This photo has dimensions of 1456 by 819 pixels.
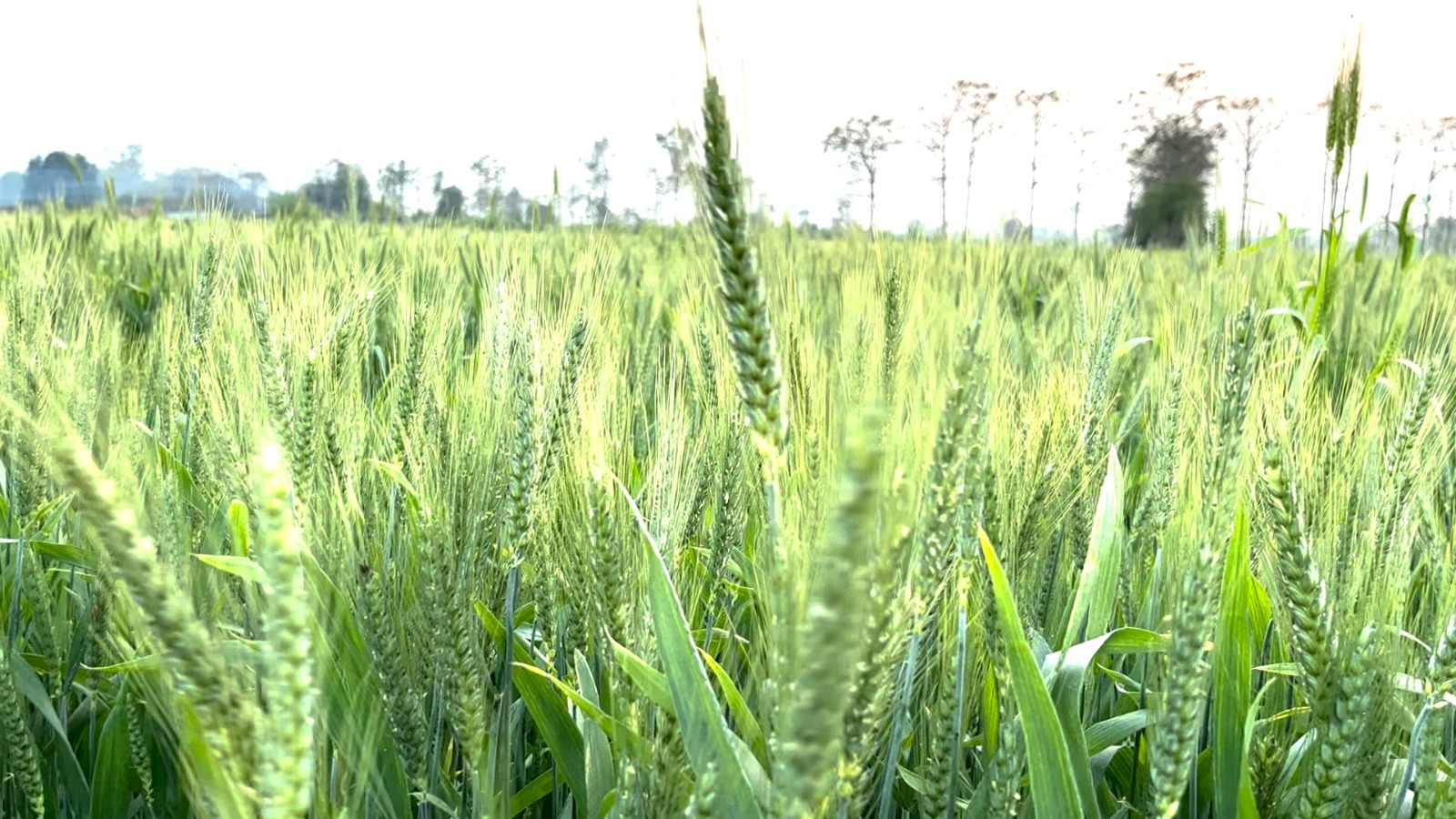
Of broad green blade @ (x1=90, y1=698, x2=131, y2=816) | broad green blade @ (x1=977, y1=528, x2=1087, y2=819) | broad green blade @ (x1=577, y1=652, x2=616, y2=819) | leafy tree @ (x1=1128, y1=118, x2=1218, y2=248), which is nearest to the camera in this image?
broad green blade @ (x1=977, y1=528, x2=1087, y2=819)

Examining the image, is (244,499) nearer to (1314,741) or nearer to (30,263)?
(1314,741)

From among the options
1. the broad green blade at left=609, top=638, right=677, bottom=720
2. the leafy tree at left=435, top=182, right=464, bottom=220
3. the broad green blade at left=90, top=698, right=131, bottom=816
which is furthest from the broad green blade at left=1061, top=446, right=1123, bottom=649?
the leafy tree at left=435, top=182, right=464, bottom=220

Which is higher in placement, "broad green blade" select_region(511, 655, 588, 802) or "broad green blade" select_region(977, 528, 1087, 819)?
"broad green blade" select_region(977, 528, 1087, 819)

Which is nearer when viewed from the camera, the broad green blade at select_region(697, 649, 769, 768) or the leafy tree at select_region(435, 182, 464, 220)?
the broad green blade at select_region(697, 649, 769, 768)

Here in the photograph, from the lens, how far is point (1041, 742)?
0.62 meters

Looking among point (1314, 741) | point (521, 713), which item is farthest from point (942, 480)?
point (521, 713)

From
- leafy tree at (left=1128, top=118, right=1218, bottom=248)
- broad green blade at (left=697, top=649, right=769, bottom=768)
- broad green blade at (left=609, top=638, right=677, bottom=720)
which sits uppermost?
leafy tree at (left=1128, top=118, right=1218, bottom=248)

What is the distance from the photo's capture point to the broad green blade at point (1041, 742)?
24.4 inches

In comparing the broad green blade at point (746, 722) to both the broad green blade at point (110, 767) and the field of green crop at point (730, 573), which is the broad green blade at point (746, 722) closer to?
the field of green crop at point (730, 573)

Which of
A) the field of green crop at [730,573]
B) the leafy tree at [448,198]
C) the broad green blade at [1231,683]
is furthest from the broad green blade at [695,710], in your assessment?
the leafy tree at [448,198]

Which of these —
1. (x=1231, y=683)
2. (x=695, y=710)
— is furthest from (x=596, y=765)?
(x=1231, y=683)

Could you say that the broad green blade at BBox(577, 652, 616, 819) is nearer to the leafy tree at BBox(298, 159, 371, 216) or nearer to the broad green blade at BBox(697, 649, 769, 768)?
the broad green blade at BBox(697, 649, 769, 768)

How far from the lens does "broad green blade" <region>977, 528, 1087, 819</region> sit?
2.03ft

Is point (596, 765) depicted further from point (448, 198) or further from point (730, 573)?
point (448, 198)
